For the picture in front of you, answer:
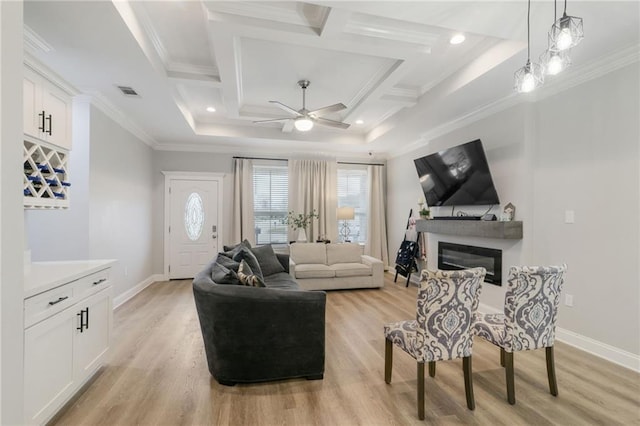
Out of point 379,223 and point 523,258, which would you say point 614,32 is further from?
point 379,223

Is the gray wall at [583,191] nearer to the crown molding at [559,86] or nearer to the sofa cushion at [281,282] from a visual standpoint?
the crown molding at [559,86]

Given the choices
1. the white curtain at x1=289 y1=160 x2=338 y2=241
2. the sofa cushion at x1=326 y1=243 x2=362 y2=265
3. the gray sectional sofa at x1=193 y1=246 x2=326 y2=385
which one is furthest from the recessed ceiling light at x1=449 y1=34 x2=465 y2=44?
the white curtain at x1=289 y1=160 x2=338 y2=241

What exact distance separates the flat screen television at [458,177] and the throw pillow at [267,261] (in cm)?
273

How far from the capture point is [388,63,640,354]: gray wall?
266 cm

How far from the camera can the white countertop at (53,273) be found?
1756 millimetres

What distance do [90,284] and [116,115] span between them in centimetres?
290

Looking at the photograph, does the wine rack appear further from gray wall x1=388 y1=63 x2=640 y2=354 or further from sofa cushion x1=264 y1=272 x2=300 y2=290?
gray wall x1=388 y1=63 x2=640 y2=354

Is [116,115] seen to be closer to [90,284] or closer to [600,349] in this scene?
[90,284]

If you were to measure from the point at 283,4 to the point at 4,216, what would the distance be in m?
2.45

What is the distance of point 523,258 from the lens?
3.48m

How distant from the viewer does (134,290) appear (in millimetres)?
4848

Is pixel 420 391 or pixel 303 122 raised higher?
pixel 303 122

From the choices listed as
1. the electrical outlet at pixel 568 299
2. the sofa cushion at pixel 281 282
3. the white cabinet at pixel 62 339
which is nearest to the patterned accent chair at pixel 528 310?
the electrical outlet at pixel 568 299

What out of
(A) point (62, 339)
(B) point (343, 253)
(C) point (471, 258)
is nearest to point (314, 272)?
(B) point (343, 253)
